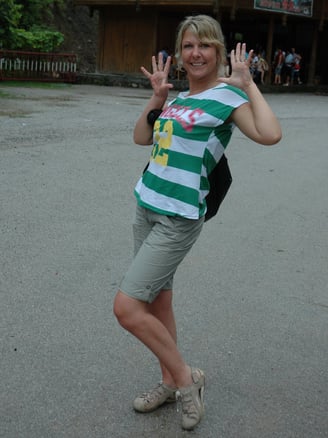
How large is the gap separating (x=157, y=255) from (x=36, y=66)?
80.5 ft

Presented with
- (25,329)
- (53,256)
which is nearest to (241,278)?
(53,256)

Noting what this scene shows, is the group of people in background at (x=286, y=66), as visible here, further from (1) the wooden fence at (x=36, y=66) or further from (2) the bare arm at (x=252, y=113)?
(2) the bare arm at (x=252, y=113)

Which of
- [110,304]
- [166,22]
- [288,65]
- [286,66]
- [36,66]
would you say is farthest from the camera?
[286,66]

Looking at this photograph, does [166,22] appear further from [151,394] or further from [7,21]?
[151,394]

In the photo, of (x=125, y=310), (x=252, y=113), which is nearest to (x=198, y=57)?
(x=252, y=113)

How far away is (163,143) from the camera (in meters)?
3.18

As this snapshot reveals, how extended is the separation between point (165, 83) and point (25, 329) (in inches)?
72.6

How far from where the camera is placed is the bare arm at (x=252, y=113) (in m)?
2.96

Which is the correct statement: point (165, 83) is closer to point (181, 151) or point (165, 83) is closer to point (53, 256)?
point (181, 151)

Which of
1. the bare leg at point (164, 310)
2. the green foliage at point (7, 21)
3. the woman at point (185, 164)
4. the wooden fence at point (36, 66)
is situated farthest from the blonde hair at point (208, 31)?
the wooden fence at point (36, 66)

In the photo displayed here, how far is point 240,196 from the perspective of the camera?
8680 mm

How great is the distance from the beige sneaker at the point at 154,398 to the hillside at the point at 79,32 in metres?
38.5

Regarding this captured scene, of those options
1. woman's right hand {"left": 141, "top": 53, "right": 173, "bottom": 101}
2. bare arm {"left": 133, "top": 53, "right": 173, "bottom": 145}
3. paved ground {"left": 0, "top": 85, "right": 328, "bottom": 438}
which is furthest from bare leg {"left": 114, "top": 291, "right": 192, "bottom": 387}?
woman's right hand {"left": 141, "top": 53, "right": 173, "bottom": 101}

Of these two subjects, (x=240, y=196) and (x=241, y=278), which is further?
(x=240, y=196)
